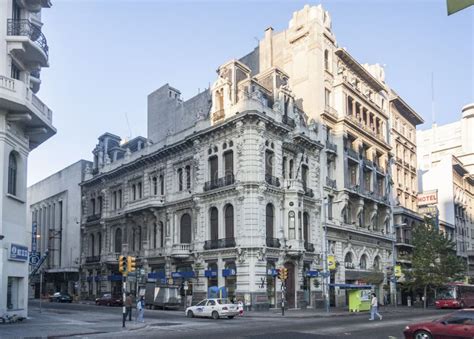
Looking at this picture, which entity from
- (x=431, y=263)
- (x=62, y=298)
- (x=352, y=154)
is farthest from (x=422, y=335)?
(x=62, y=298)

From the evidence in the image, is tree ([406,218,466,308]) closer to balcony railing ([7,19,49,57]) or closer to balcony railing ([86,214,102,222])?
balcony railing ([86,214,102,222])

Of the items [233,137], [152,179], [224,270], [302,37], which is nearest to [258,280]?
[224,270]

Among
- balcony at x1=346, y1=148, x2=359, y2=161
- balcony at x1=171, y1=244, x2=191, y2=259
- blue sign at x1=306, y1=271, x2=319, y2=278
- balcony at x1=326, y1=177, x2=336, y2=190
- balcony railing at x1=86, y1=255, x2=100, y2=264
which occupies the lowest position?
blue sign at x1=306, y1=271, x2=319, y2=278

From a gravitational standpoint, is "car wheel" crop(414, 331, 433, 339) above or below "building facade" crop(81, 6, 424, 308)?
below

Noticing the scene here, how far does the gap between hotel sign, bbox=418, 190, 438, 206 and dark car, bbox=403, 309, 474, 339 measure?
63863 millimetres

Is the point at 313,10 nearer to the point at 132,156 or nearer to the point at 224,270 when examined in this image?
the point at 132,156

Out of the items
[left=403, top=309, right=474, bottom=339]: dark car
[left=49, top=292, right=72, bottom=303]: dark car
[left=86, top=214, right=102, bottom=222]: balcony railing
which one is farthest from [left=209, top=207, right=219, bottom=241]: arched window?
[left=403, top=309, right=474, bottom=339]: dark car

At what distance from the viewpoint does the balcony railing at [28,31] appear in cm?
3031

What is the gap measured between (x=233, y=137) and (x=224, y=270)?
11.8m

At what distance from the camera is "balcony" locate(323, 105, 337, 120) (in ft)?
184

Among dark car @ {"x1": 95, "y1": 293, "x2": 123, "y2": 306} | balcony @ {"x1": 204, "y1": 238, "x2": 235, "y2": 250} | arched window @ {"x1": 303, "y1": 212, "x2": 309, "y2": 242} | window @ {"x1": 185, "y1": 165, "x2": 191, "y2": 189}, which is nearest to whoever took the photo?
balcony @ {"x1": 204, "y1": 238, "x2": 235, "y2": 250}

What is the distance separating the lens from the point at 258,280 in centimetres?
4419

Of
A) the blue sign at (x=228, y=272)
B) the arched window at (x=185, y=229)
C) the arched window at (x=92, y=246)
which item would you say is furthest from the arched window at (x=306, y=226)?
the arched window at (x=92, y=246)

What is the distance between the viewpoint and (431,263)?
2427 inches
